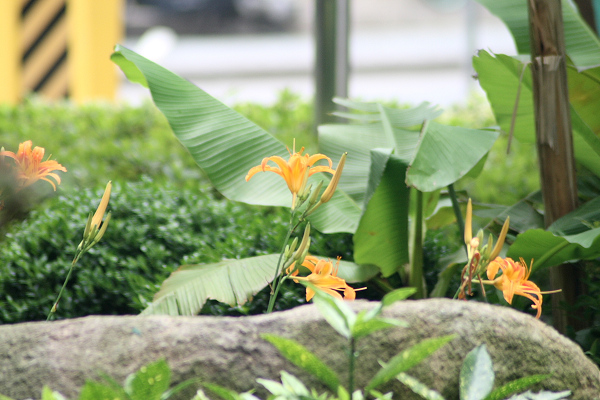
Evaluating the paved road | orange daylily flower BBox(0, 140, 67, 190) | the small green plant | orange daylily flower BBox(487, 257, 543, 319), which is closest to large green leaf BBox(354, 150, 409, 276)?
orange daylily flower BBox(487, 257, 543, 319)

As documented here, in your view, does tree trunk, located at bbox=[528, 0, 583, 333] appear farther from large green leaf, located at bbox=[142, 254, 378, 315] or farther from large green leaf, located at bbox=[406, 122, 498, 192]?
large green leaf, located at bbox=[142, 254, 378, 315]

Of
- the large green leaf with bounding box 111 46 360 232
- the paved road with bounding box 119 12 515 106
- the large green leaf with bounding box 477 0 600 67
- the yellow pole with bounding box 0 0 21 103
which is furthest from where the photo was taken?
the paved road with bounding box 119 12 515 106

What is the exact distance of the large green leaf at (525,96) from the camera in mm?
2123

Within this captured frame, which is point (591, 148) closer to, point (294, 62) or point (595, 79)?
point (595, 79)

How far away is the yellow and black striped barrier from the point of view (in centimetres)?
657

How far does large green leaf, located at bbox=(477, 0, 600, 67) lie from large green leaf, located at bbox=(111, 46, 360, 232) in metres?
1.04

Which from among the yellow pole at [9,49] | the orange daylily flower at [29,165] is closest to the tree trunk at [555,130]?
the orange daylily flower at [29,165]

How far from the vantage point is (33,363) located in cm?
116

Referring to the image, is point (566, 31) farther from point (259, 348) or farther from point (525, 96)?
point (259, 348)

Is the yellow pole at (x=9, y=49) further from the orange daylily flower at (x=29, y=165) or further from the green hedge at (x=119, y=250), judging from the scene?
the orange daylily flower at (x=29, y=165)

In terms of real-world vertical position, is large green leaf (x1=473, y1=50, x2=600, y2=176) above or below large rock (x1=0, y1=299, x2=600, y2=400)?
above

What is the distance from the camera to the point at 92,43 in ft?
21.9

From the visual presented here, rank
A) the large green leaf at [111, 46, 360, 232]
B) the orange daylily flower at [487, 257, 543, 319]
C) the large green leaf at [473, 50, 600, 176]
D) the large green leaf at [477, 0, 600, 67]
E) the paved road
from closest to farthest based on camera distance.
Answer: the orange daylily flower at [487, 257, 543, 319]
the large green leaf at [111, 46, 360, 232]
the large green leaf at [473, 50, 600, 176]
the large green leaf at [477, 0, 600, 67]
the paved road

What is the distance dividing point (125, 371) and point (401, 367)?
553 millimetres
